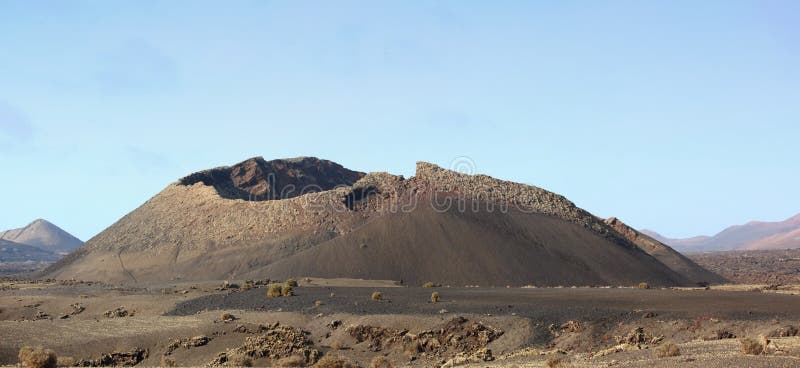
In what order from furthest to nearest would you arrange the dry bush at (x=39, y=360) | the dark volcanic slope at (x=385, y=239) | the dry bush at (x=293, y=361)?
the dark volcanic slope at (x=385, y=239)
the dry bush at (x=293, y=361)
the dry bush at (x=39, y=360)

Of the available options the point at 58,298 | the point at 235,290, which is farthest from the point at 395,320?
the point at 58,298

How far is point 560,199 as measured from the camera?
73.6m

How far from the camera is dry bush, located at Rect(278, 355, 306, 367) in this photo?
27.1m

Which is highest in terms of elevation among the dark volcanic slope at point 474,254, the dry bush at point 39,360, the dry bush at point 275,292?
the dark volcanic slope at point 474,254

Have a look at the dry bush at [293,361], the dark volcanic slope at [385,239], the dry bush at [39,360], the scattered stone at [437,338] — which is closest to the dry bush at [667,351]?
the scattered stone at [437,338]

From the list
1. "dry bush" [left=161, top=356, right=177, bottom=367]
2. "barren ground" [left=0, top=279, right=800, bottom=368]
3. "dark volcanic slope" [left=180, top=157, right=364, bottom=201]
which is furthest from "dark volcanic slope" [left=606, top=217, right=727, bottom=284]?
"dry bush" [left=161, top=356, right=177, bottom=367]

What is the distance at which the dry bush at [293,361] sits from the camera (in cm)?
2708

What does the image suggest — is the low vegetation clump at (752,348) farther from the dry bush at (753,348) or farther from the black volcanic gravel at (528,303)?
the black volcanic gravel at (528,303)

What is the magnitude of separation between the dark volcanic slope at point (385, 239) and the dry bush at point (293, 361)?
3022cm

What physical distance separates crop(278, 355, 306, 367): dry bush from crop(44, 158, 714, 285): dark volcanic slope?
30.2 metres

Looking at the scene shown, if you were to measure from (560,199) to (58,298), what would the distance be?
42962 millimetres

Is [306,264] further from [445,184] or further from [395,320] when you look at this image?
[395,320]

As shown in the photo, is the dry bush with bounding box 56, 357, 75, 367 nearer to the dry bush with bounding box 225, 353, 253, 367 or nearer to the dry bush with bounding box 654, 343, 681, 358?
the dry bush with bounding box 225, 353, 253, 367

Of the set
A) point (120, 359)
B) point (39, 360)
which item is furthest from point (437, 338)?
point (39, 360)
